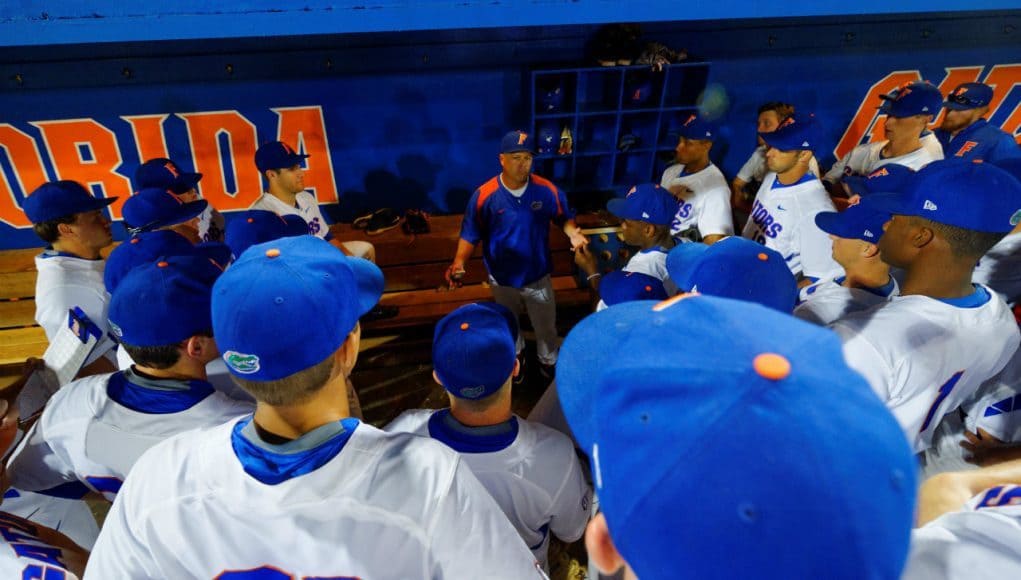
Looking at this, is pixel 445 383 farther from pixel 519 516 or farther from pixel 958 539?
pixel 958 539

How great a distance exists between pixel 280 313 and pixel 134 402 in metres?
0.80

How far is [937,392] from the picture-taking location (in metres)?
1.60

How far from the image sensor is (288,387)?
990 mm

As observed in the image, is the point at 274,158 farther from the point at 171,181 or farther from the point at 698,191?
the point at 698,191

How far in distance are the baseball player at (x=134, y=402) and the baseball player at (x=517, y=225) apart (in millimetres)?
2031

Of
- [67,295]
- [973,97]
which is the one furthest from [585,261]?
[973,97]

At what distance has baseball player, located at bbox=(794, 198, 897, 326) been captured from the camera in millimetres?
1957

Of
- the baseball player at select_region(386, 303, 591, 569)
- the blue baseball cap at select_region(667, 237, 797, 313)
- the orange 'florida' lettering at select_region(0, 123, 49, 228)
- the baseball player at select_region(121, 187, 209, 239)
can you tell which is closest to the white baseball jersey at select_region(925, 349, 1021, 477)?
the blue baseball cap at select_region(667, 237, 797, 313)

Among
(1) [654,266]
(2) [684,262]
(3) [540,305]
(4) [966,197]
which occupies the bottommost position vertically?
(3) [540,305]

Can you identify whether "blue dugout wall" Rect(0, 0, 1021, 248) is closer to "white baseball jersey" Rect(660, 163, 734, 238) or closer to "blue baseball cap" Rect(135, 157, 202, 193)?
"blue baseball cap" Rect(135, 157, 202, 193)

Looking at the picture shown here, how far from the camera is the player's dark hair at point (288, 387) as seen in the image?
3.24 ft

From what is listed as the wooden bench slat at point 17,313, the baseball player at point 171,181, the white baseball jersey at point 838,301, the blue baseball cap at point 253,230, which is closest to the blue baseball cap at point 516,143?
the blue baseball cap at point 253,230

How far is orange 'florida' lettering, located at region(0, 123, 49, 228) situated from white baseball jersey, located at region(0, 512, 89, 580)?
4.29 metres

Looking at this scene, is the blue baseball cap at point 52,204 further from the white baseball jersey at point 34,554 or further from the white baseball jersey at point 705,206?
the white baseball jersey at point 705,206
